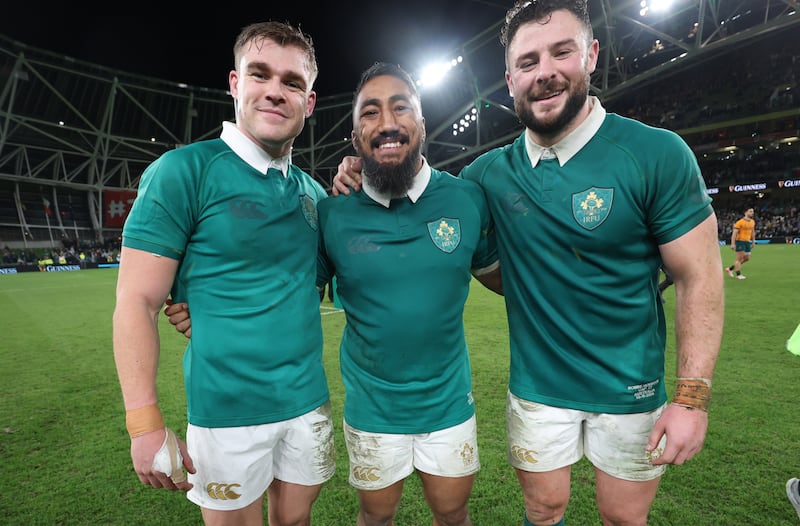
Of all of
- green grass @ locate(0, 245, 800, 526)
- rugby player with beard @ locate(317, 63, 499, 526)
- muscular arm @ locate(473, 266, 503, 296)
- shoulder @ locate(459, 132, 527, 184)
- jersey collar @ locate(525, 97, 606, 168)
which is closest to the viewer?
jersey collar @ locate(525, 97, 606, 168)

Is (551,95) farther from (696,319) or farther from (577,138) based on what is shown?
(696,319)

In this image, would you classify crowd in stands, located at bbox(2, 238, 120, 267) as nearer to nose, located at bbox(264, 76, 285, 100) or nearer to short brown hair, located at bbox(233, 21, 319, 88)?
short brown hair, located at bbox(233, 21, 319, 88)

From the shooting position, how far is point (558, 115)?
185 cm

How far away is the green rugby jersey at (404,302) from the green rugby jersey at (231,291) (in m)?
0.30

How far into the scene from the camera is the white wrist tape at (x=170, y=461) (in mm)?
1577

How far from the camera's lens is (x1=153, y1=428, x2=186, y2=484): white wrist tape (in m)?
1.58

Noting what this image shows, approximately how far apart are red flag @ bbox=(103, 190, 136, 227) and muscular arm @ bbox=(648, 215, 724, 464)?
39909mm

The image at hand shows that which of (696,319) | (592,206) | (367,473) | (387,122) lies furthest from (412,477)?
(387,122)

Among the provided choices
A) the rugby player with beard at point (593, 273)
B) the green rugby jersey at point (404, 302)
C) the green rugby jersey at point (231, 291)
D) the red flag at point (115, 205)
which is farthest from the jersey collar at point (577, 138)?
the red flag at point (115, 205)

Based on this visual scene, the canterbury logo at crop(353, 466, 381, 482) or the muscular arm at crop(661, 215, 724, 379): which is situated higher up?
the muscular arm at crop(661, 215, 724, 379)

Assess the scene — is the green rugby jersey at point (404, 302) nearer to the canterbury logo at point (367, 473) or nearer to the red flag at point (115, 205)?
the canterbury logo at point (367, 473)

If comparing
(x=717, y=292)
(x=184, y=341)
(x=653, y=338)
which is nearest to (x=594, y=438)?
(x=653, y=338)

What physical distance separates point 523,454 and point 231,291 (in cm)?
147

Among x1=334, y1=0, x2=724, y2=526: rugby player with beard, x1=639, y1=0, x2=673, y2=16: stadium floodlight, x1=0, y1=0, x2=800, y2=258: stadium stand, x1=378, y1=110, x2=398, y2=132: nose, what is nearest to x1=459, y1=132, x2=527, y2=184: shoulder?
x1=334, y1=0, x2=724, y2=526: rugby player with beard
